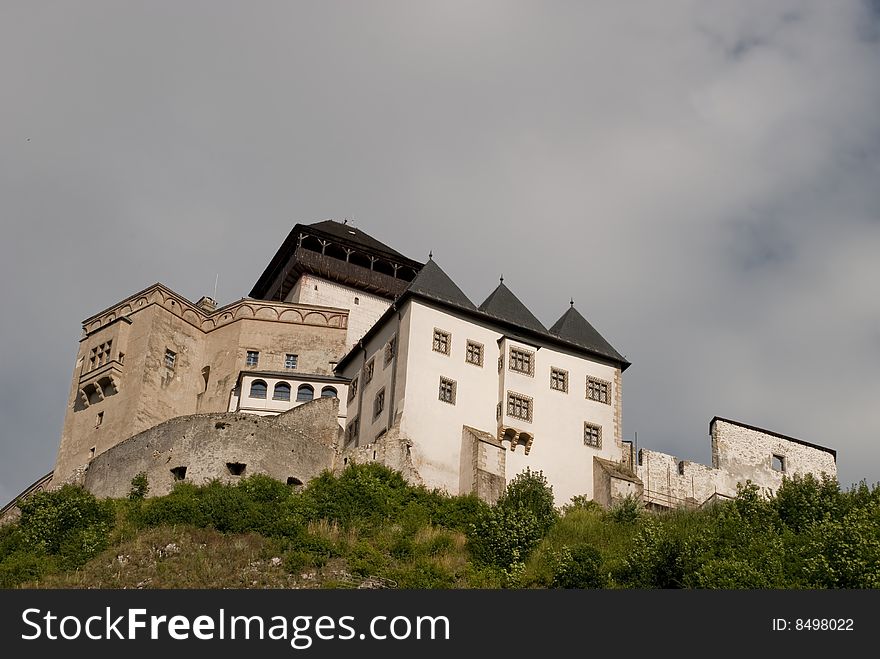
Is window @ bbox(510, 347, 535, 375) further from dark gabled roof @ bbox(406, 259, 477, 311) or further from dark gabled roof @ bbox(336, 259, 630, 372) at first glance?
dark gabled roof @ bbox(406, 259, 477, 311)

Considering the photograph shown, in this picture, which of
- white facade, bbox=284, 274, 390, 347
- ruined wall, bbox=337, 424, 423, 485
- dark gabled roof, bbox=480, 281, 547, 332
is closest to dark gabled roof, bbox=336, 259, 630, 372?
dark gabled roof, bbox=480, 281, 547, 332

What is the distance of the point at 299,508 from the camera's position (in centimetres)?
5016

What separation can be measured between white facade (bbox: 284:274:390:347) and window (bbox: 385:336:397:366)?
43.8 feet

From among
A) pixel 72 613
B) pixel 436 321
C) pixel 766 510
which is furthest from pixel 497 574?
pixel 72 613

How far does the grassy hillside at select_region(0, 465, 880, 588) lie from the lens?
43219 mm

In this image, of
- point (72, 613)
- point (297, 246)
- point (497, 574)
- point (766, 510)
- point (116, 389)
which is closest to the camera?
point (72, 613)

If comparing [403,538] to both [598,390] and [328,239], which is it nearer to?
[598,390]

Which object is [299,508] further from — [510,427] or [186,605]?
[186,605]

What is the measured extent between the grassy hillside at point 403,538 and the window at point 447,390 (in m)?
4.48

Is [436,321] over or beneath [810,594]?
over

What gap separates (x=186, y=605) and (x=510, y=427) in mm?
26617

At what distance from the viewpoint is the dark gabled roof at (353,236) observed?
75.9 metres

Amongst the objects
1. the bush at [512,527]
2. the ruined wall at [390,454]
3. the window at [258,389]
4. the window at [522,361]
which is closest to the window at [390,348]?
the ruined wall at [390,454]

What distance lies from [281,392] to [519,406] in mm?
12554
